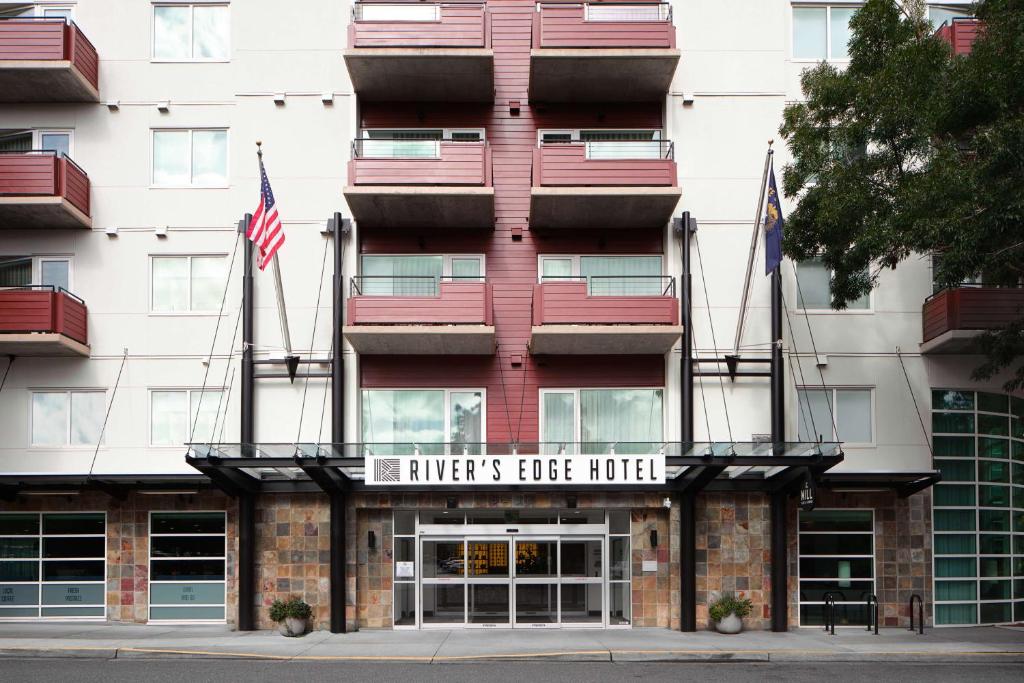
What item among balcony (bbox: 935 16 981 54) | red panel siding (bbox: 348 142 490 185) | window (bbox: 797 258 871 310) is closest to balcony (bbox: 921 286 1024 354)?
window (bbox: 797 258 871 310)

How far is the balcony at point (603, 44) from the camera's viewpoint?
21812 mm

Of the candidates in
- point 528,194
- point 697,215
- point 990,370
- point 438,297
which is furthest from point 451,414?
point 990,370

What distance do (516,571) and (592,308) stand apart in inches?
230

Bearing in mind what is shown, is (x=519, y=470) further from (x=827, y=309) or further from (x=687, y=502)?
(x=827, y=309)

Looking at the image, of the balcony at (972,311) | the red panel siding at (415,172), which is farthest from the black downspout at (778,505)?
the red panel siding at (415,172)

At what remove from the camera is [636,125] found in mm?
23250

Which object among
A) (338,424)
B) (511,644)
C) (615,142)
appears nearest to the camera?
(511,644)

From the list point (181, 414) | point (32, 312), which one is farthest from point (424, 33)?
point (32, 312)

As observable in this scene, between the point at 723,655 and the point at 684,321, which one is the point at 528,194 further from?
the point at 723,655

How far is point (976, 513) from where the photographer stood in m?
22.3

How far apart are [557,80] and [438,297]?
559 centimetres

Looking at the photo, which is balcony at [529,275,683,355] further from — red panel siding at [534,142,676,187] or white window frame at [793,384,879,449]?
white window frame at [793,384,879,449]

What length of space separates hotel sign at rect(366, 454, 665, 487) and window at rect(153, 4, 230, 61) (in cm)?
1048

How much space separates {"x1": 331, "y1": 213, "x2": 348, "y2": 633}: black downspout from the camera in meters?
21.2
